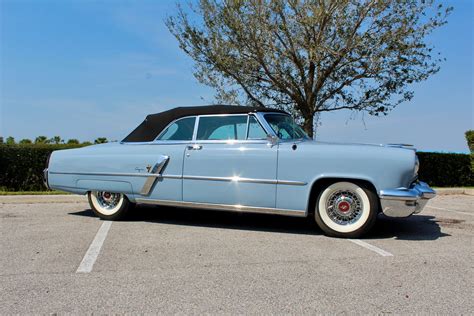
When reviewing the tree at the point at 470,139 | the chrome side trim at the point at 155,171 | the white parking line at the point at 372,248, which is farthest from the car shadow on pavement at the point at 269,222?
the tree at the point at 470,139

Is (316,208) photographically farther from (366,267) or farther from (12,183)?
(12,183)

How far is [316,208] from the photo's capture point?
5.31 meters

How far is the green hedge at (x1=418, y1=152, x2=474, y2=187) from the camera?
13.4 metres

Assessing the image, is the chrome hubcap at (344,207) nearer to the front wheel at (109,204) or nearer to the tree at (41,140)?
the front wheel at (109,204)

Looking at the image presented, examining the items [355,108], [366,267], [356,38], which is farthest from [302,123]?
[366,267]

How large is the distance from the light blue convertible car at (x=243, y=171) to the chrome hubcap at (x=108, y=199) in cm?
2

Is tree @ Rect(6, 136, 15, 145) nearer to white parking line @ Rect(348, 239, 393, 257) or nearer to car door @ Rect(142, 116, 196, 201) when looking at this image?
car door @ Rect(142, 116, 196, 201)

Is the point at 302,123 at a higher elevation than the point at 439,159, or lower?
higher

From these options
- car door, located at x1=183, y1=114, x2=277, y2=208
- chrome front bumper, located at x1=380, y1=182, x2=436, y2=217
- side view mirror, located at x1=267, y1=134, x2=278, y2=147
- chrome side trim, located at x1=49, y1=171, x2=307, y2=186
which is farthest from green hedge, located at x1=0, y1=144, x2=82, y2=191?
chrome front bumper, located at x1=380, y1=182, x2=436, y2=217

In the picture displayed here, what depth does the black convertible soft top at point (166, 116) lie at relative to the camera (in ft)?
19.7

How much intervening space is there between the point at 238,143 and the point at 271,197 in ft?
2.82

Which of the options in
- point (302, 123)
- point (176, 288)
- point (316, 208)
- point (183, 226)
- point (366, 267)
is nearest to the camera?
point (176, 288)

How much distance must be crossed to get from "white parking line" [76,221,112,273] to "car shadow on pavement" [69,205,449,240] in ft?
2.75

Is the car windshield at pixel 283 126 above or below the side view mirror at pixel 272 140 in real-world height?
above
